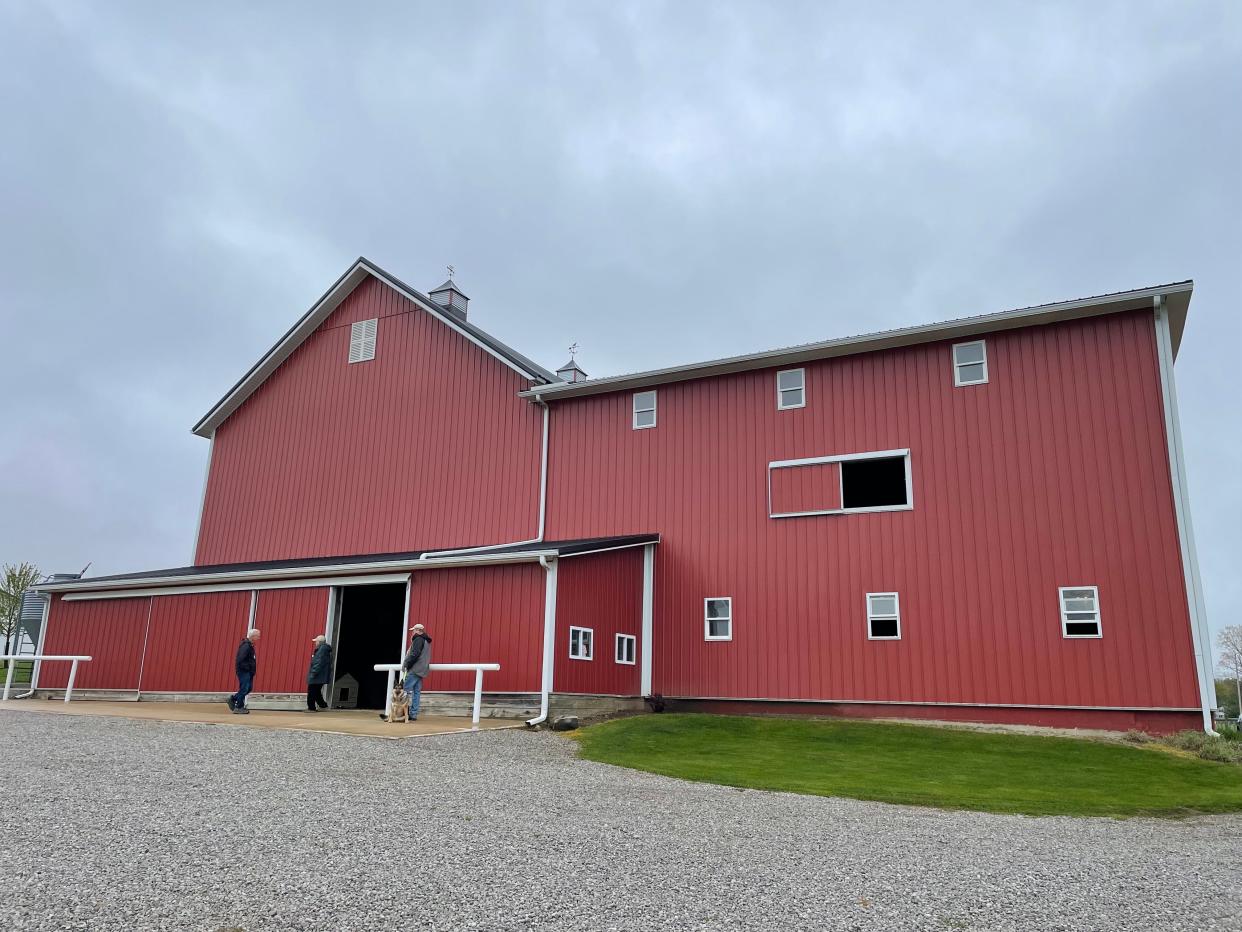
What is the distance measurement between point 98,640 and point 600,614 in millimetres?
13576

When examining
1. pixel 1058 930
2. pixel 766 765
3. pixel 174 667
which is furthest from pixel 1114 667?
pixel 174 667

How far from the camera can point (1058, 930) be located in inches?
228

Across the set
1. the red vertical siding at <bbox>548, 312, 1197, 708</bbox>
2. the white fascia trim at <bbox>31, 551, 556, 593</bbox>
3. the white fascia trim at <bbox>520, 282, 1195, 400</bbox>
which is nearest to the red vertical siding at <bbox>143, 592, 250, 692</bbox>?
the white fascia trim at <bbox>31, 551, 556, 593</bbox>

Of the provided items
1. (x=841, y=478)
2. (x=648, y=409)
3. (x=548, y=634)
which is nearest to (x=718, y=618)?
(x=841, y=478)

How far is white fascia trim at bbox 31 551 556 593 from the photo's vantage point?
18142 mm

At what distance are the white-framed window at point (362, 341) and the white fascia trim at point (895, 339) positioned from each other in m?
5.69

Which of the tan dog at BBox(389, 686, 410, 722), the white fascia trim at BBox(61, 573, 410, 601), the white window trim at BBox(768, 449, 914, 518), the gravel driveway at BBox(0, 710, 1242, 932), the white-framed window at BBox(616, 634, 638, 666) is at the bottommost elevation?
the gravel driveway at BBox(0, 710, 1242, 932)

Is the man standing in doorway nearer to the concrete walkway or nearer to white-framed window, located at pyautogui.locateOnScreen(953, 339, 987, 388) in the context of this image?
the concrete walkway

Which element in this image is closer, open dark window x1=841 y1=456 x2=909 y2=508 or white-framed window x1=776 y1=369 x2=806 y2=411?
open dark window x1=841 y1=456 x2=909 y2=508

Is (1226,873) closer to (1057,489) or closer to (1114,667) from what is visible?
(1114,667)

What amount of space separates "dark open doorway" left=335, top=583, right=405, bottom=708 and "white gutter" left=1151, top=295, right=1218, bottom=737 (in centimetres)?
1730

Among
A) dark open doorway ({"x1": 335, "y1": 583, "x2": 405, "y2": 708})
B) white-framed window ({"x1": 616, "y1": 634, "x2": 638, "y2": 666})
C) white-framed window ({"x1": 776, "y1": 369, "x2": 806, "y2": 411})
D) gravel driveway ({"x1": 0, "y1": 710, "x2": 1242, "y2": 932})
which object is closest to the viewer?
gravel driveway ({"x1": 0, "y1": 710, "x2": 1242, "y2": 932})

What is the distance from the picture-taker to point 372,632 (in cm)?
2478

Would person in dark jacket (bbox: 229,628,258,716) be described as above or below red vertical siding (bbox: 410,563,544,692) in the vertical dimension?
below
